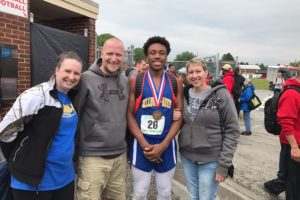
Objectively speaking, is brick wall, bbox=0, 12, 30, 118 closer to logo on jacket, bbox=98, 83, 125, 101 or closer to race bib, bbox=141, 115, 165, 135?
logo on jacket, bbox=98, 83, 125, 101

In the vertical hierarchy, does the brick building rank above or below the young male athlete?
above

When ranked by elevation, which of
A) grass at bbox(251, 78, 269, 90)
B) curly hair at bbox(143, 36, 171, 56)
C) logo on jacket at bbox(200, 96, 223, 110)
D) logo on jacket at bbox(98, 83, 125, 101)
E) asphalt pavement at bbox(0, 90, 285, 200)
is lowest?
asphalt pavement at bbox(0, 90, 285, 200)

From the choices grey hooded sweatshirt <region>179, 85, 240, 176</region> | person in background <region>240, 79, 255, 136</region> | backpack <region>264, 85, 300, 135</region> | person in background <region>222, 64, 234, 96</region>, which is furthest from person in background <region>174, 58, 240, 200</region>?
person in background <region>240, 79, 255, 136</region>

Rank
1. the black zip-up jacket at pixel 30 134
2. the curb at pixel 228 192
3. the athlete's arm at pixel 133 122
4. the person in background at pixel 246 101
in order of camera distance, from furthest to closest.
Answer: the person in background at pixel 246 101, the curb at pixel 228 192, the athlete's arm at pixel 133 122, the black zip-up jacket at pixel 30 134

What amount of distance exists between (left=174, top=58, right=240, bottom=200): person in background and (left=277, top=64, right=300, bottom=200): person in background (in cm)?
79

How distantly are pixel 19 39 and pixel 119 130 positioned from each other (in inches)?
117

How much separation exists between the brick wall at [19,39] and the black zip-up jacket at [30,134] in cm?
275

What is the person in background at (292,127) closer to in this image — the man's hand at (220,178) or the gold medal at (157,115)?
the man's hand at (220,178)

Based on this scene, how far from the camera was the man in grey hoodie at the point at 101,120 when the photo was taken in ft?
9.10

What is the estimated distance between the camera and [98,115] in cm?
277

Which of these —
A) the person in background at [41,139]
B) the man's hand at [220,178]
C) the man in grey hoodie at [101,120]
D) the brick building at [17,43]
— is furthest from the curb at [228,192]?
the brick building at [17,43]

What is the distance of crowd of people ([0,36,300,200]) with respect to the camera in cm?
232

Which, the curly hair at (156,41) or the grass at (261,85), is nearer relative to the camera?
the curly hair at (156,41)

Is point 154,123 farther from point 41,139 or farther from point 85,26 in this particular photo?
point 85,26
